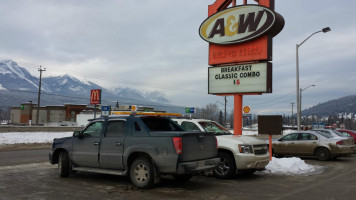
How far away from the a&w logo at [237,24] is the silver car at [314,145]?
5336 mm

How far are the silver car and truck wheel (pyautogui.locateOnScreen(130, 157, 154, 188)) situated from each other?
10.0 meters

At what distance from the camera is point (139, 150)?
766 cm

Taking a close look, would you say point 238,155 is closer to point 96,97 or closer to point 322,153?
point 322,153

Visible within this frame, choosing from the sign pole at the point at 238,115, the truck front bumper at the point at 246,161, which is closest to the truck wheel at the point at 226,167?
the truck front bumper at the point at 246,161

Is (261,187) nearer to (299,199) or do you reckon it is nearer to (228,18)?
(299,199)

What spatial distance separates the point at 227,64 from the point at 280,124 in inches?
182

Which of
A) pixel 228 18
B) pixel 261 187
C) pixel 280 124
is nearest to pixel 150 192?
pixel 261 187

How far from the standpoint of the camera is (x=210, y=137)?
8.20 m

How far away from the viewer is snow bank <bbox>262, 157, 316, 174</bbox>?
1103 cm

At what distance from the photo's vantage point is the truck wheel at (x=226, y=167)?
9.32 m

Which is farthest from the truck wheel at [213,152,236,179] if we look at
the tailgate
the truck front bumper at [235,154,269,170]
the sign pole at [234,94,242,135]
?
the sign pole at [234,94,242,135]

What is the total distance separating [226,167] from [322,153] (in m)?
7.84

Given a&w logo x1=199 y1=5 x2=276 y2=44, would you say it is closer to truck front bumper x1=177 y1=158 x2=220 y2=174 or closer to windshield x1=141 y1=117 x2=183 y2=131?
windshield x1=141 y1=117 x2=183 y2=131

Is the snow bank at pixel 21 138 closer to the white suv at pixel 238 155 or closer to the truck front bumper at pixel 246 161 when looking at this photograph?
the white suv at pixel 238 155
